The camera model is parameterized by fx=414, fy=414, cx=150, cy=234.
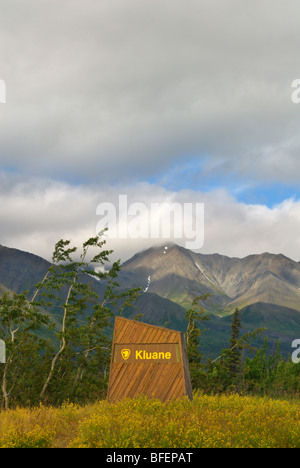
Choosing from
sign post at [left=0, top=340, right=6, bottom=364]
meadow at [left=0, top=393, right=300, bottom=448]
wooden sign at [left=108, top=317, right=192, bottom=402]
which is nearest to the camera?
meadow at [left=0, top=393, right=300, bottom=448]

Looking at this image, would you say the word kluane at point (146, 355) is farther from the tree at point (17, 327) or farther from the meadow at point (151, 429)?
the tree at point (17, 327)

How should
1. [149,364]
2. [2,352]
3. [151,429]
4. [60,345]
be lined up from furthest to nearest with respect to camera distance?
[60,345], [2,352], [149,364], [151,429]

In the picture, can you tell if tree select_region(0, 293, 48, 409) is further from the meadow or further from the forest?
the meadow

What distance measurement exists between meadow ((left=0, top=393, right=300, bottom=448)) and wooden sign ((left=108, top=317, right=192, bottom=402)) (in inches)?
88.6

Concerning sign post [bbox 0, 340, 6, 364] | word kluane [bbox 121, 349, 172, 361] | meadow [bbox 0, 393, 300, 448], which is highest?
word kluane [bbox 121, 349, 172, 361]

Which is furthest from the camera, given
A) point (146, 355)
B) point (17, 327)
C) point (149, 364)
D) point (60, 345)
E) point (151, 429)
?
point (60, 345)

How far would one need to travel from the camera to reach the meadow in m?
9.73

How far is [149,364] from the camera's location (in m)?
16.0

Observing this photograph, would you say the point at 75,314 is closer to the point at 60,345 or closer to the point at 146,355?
the point at 60,345

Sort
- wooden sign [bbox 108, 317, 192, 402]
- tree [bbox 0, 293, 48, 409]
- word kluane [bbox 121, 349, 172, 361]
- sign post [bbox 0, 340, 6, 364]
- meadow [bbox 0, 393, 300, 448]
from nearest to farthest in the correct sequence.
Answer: meadow [bbox 0, 393, 300, 448] → wooden sign [bbox 108, 317, 192, 402] → word kluane [bbox 121, 349, 172, 361] → sign post [bbox 0, 340, 6, 364] → tree [bbox 0, 293, 48, 409]

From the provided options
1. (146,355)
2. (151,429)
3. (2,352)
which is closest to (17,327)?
(2,352)

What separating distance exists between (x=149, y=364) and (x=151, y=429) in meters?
5.77

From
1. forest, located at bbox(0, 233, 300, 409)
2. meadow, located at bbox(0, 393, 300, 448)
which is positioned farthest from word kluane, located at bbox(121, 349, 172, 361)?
forest, located at bbox(0, 233, 300, 409)
